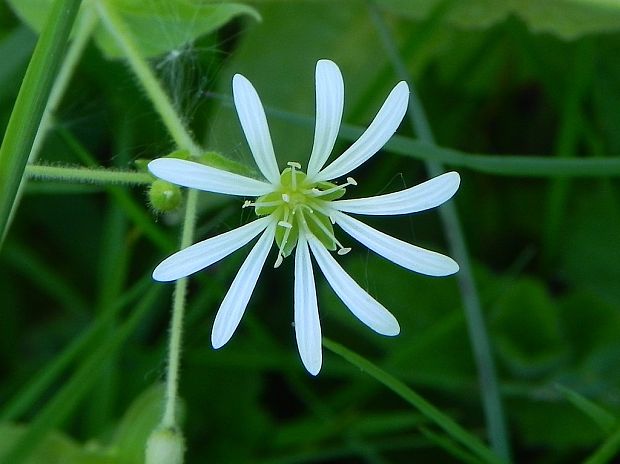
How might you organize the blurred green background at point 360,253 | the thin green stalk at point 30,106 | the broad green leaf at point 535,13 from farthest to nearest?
the blurred green background at point 360,253
the broad green leaf at point 535,13
the thin green stalk at point 30,106

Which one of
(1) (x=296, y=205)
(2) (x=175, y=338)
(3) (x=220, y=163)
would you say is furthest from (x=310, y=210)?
(2) (x=175, y=338)

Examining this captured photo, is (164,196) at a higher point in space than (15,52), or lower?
lower

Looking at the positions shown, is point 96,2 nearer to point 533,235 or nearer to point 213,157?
point 213,157

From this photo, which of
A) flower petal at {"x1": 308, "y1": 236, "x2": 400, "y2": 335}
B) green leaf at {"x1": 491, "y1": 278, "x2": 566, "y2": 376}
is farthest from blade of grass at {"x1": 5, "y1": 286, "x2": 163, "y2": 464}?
green leaf at {"x1": 491, "y1": 278, "x2": 566, "y2": 376}

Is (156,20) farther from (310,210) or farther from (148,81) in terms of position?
(310,210)

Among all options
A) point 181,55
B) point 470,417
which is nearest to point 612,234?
point 470,417

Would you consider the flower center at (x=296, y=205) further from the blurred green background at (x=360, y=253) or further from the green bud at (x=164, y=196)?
the blurred green background at (x=360, y=253)

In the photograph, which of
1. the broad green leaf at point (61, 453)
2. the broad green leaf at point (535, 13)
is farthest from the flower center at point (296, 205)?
the broad green leaf at point (535, 13)
